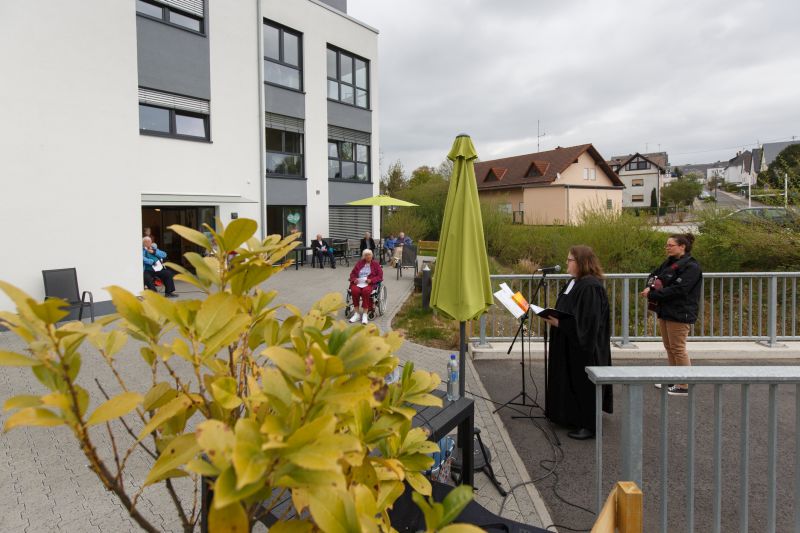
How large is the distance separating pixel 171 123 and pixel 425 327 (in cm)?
1062

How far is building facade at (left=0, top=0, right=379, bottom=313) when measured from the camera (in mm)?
8602

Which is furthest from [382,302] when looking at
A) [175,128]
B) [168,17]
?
[168,17]

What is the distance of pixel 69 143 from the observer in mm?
8938

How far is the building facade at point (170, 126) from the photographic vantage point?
8602mm

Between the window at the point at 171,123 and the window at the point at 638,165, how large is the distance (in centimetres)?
8410

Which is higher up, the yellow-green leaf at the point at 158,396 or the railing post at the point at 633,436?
the yellow-green leaf at the point at 158,396

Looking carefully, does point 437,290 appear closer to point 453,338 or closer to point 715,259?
point 453,338

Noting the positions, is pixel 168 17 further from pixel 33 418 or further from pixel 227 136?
pixel 33 418

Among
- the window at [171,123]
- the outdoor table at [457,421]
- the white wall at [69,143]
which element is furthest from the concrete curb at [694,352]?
the window at [171,123]

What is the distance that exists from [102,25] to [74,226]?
12.4 ft

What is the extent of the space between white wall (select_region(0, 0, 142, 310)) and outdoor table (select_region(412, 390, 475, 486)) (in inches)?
278

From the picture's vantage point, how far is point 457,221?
4598 millimetres

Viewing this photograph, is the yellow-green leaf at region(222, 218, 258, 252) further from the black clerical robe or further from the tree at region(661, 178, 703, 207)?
the tree at region(661, 178, 703, 207)

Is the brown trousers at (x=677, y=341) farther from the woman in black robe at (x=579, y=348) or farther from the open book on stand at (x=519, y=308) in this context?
the open book on stand at (x=519, y=308)
